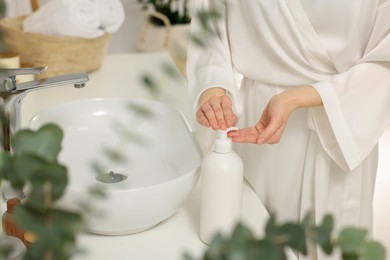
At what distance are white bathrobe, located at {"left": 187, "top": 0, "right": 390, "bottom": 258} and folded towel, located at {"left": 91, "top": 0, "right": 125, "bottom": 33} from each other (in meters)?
0.64

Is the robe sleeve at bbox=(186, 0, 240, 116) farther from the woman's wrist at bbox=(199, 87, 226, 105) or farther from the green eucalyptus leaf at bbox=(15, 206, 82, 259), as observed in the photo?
the green eucalyptus leaf at bbox=(15, 206, 82, 259)

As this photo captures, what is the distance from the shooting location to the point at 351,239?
11.9 inches

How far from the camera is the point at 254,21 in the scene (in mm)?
1270

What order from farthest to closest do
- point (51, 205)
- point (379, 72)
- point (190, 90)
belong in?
point (190, 90) → point (379, 72) → point (51, 205)

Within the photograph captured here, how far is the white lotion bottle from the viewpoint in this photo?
931 millimetres

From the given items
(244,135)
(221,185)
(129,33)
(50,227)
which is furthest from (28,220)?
(129,33)

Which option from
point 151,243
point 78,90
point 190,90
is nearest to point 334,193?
point 190,90

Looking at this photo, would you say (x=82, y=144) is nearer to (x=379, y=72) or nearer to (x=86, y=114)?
(x=86, y=114)

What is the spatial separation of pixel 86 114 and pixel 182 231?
0.45m

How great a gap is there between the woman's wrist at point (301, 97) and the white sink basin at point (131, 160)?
0.64ft

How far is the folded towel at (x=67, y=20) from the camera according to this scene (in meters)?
1.78

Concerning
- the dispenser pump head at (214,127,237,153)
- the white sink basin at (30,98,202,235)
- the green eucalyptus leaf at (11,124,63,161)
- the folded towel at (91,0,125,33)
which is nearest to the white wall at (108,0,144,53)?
the folded towel at (91,0,125,33)

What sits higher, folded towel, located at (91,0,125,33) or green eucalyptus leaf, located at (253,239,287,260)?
green eucalyptus leaf, located at (253,239,287,260)

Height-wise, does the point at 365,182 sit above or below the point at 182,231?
below
